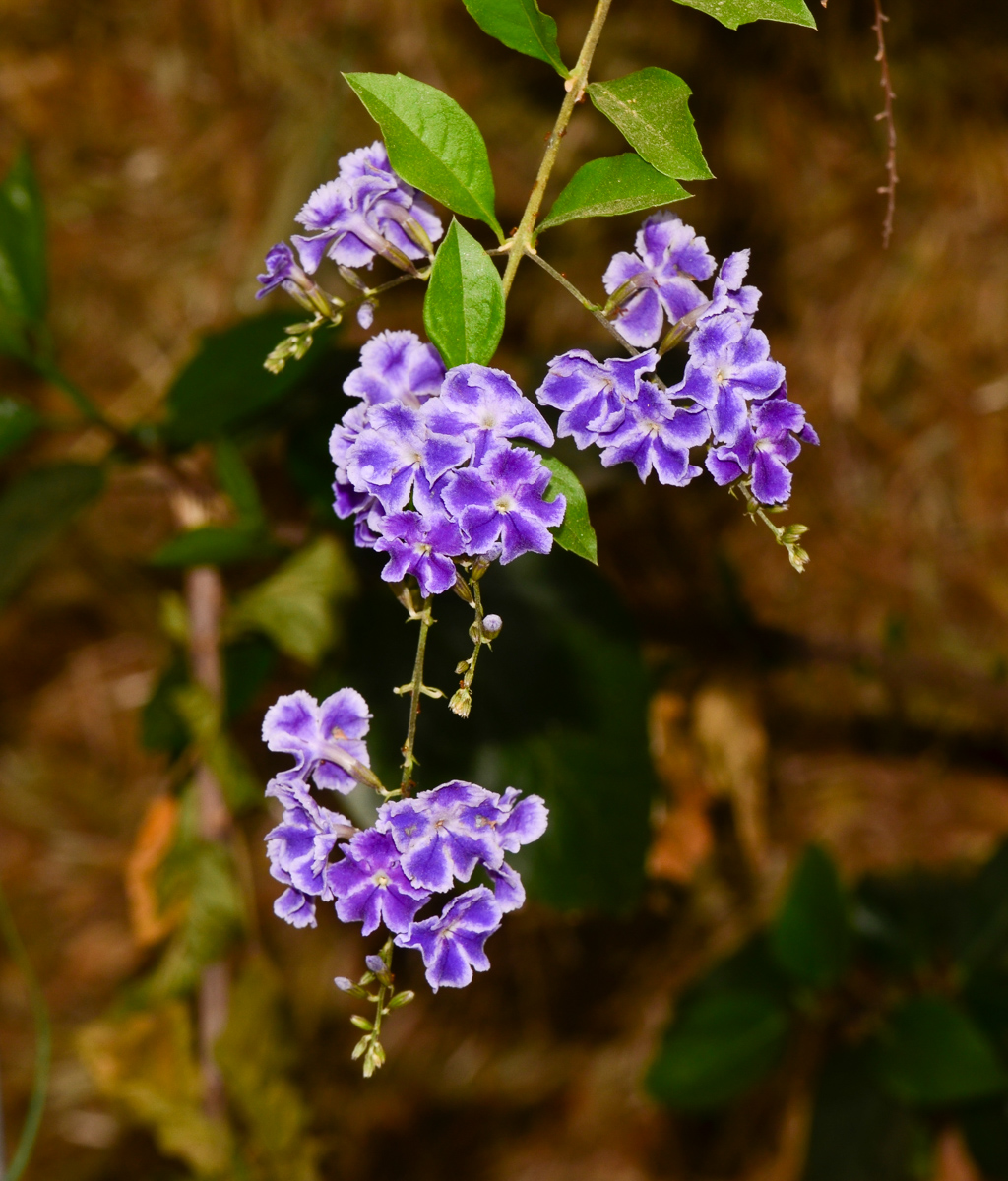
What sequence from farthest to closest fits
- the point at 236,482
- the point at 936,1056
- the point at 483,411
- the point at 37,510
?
the point at 936,1056
the point at 236,482
the point at 37,510
the point at 483,411

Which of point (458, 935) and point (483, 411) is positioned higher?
point (483, 411)

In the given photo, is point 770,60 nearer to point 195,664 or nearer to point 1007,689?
point 1007,689

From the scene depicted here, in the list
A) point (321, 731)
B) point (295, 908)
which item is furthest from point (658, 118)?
point (295, 908)

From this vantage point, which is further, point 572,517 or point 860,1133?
point 860,1133

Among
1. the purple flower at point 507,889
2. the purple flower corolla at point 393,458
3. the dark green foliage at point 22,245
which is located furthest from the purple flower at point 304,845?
the dark green foliage at point 22,245

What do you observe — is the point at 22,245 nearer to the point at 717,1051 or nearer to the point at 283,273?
the point at 283,273

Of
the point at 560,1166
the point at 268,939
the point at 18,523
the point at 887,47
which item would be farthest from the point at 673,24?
the point at 560,1166
